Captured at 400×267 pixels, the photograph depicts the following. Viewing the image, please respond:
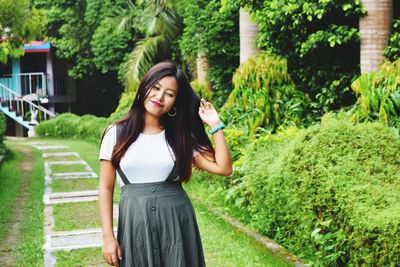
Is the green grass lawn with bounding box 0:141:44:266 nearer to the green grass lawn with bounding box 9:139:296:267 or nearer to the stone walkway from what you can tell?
the stone walkway

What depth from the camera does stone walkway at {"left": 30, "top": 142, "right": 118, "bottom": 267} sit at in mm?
6915

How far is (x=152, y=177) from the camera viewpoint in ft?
11.0

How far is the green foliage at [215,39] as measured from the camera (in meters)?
14.1

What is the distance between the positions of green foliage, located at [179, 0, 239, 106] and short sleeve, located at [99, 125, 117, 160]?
34.8 ft

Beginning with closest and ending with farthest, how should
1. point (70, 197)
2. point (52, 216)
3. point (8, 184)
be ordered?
point (52, 216), point (70, 197), point (8, 184)

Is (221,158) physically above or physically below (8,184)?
above

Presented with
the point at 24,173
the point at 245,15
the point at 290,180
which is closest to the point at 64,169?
the point at 24,173

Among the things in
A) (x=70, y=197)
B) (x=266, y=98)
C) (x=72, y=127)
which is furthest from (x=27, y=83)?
(x=266, y=98)

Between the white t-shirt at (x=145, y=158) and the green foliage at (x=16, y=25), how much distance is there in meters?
7.94

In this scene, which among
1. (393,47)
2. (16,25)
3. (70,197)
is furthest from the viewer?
(16,25)

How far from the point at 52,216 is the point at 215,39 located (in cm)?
696

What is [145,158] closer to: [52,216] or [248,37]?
[52,216]

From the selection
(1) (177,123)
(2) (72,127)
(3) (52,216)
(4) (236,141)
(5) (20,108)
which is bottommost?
(2) (72,127)

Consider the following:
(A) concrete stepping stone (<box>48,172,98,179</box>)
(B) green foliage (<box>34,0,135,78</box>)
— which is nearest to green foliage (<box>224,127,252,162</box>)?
(A) concrete stepping stone (<box>48,172,98,179</box>)
